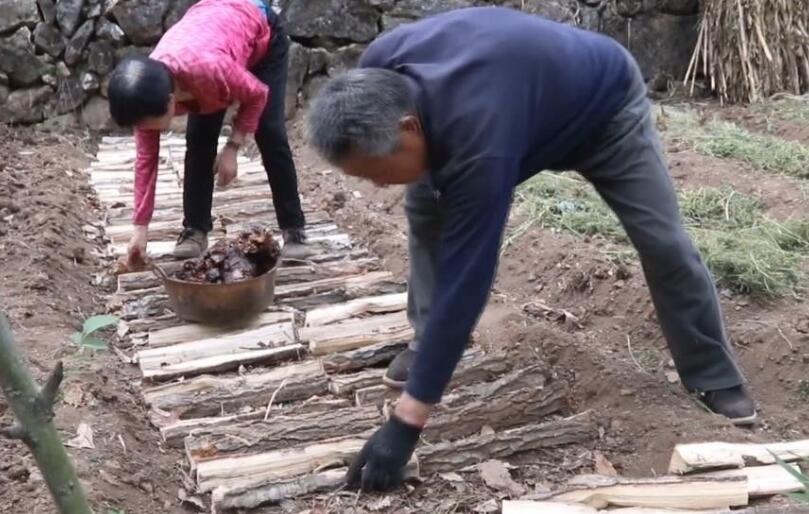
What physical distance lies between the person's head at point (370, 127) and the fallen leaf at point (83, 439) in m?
1.16

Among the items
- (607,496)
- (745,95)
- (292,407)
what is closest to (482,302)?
(607,496)

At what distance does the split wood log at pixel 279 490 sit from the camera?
2.65m

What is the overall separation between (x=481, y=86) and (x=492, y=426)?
3.95 feet

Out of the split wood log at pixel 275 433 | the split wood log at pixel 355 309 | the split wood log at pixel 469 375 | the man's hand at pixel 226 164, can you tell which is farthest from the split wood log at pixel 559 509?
the man's hand at pixel 226 164

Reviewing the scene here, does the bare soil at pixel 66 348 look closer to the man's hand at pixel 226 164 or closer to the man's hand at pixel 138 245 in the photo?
the man's hand at pixel 138 245

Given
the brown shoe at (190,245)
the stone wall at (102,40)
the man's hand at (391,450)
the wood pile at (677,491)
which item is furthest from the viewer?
the stone wall at (102,40)

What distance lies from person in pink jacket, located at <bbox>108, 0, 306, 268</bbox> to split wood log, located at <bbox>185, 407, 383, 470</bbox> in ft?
3.69

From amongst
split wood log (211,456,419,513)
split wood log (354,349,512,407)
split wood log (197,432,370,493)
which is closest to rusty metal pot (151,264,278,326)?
split wood log (354,349,512,407)

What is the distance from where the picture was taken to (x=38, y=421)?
52.5 inches

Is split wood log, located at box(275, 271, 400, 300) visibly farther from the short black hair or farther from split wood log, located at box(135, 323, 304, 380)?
the short black hair

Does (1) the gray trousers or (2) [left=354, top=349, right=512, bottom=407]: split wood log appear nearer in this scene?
(1) the gray trousers

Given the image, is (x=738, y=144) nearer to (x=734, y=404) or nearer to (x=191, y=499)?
(x=734, y=404)

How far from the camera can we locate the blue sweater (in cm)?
224

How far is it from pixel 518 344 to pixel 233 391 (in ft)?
3.26
